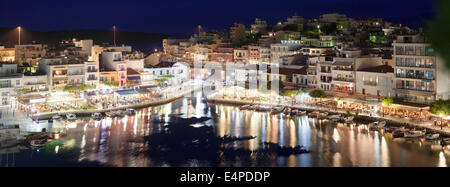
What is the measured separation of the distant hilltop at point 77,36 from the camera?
64562mm

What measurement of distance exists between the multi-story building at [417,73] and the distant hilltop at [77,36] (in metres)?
49.1

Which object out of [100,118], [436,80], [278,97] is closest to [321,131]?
[436,80]

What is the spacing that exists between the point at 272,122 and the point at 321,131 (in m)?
2.40

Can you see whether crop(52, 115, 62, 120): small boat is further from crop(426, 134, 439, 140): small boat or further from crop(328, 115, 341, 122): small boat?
crop(426, 134, 439, 140): small boat

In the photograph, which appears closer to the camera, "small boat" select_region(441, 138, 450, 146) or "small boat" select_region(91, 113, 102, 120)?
"small boat" select_region(441, 138, 450, 146)

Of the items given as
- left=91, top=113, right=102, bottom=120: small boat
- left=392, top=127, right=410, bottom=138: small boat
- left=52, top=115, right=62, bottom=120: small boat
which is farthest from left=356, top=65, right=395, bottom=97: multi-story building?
left=52, top=115, right=62, bottom=120: small boat

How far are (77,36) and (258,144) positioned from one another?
68.7 meters

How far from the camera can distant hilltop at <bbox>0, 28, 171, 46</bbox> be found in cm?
6456

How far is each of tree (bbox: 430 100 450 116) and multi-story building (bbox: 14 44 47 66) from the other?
21210mm

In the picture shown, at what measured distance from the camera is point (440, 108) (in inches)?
567

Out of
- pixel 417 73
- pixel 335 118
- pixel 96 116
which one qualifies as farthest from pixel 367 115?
pixel 96 116

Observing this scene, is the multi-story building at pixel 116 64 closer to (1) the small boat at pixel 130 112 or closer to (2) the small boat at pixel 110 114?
(1) the small boat at pixel 130 112

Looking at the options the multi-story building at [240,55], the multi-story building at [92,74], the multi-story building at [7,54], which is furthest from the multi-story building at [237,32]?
the multi-story building at [92,74]

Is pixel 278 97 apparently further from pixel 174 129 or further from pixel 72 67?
pixel 72 67
